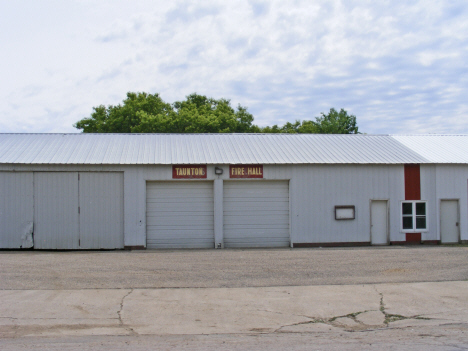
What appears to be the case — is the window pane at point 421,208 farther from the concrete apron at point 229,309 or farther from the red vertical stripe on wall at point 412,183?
the concrete apron at point 229,309

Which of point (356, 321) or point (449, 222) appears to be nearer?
point (356, 321)

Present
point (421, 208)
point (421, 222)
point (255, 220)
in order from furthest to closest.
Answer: point (421, 208) → point (421, 222) → point (255, 220)

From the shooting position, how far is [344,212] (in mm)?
20016

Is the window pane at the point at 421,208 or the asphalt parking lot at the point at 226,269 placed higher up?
the window pane at the point at 421,208

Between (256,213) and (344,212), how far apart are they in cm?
382

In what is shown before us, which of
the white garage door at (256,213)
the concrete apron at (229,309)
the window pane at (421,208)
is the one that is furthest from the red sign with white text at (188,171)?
the window pane at (421,208)

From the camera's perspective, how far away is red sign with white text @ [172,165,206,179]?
63.8 ft

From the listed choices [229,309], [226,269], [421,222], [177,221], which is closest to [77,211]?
[177,221]

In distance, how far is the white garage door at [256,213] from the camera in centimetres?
1973

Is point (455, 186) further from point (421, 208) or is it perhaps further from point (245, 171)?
point (245, 171)

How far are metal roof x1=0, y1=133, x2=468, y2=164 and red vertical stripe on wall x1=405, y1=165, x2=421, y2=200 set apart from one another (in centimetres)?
37

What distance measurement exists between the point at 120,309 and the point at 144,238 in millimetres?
10259

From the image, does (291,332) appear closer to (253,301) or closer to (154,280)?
(253,301)

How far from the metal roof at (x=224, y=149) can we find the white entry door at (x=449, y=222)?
6.55 feet
